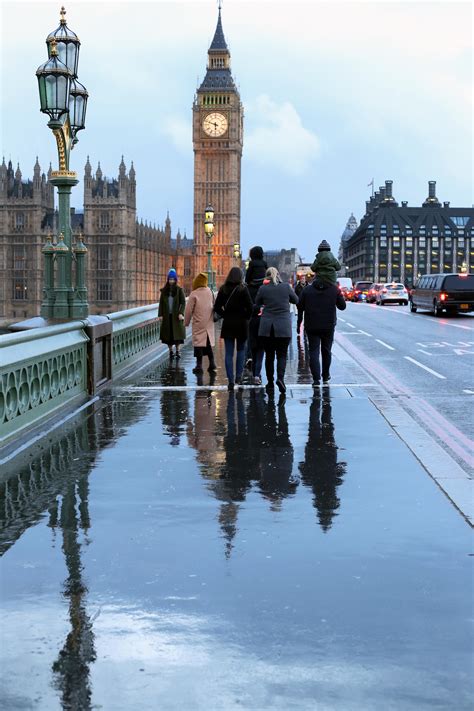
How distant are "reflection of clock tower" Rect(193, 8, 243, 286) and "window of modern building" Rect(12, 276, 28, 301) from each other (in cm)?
3777

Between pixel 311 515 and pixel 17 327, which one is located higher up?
pixel 17 327

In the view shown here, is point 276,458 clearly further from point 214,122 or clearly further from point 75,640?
point 214,122

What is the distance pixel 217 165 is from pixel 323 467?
530ft

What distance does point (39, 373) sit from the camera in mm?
10555

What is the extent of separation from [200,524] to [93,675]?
2330 mm

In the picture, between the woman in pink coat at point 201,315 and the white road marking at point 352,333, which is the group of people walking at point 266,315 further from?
the white road marking at point 352,333

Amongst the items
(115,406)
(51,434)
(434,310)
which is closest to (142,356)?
(115,406)

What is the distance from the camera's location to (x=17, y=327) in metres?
11.9

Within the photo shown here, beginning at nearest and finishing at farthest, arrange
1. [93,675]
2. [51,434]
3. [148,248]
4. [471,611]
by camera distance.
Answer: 1. [93,675]
2. [471,611]
3. [51,434]
4. [148,248]

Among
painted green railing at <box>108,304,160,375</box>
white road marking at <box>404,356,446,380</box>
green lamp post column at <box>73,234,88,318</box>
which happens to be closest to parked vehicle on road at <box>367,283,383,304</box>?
painted green railing at <box>108,304,160,375</box>

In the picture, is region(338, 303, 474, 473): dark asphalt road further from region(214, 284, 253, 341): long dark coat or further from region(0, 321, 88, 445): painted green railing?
region(0, 321, 88, 445): painted green railing

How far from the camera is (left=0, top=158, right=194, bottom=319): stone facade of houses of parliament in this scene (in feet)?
424

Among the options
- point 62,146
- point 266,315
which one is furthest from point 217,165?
point 266,315

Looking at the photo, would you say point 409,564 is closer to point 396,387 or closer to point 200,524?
point 200,524
